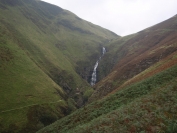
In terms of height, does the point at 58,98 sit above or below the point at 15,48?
below

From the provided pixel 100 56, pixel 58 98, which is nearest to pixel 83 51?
pixel 100 56

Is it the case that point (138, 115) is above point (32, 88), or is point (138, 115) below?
below

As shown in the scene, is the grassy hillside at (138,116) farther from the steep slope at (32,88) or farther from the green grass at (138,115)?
the steep slope at (32,88)

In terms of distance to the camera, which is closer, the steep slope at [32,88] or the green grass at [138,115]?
the green grass at [138,115]

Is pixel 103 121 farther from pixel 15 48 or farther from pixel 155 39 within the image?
pixel 155 39

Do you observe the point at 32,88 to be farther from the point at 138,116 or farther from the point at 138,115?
the point at 138,116

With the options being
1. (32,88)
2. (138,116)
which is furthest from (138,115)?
(32,88)

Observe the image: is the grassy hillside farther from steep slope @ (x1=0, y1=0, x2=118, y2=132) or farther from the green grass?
steep slope @ (x1=0, y1=0, x2=118, y2=132)

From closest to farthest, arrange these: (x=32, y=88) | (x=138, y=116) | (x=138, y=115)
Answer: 1. (x=138, y=116)
2. (x=138, y=115)
3. (x=32, y=88)

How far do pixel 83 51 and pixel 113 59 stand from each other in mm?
37552

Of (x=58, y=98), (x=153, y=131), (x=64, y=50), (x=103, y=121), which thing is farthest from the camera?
(x=64, y=50)

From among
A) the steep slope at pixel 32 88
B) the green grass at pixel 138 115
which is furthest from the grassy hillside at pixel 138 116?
the steep slope at pixel 32 88

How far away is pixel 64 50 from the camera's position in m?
152

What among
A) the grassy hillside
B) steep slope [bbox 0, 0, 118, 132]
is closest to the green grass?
the grassy hillside
